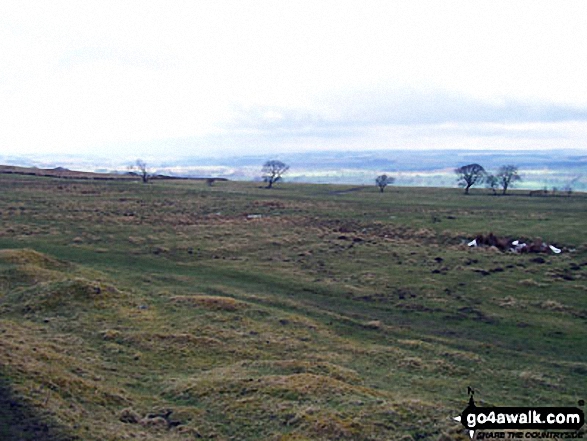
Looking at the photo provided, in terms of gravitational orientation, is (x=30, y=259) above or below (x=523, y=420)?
above

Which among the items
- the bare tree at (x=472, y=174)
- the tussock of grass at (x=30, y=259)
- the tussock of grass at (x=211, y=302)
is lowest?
the tussock of grass at (x=211, y=302)

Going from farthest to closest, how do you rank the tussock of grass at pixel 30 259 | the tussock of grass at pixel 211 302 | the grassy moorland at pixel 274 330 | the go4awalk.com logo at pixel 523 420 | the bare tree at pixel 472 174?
the bare tree at pixel 472 174 < the tussock of grass at pixel 30 259 < the tussock of grass at pixel 211 302 < the grassy moorland at pixel 274 330 < the go4awalk.com logo at pixel 523 420

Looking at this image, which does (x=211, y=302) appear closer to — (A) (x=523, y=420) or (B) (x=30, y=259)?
(B) (x=30, y=259)

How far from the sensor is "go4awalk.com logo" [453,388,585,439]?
1516cm

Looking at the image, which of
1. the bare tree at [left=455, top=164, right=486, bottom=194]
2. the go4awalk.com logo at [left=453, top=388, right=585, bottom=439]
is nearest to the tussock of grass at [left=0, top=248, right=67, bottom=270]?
the go4awalk.com logo at [left=453, top=388, right=585, bottom=439]

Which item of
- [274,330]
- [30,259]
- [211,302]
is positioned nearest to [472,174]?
[211,302]

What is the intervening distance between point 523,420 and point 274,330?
12525 millimetres

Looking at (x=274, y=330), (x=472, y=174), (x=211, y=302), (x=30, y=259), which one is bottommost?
(x=274, y=330)

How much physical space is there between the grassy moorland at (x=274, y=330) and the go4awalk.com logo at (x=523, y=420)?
0.66 metres

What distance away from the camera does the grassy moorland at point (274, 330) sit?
15891 millimetres

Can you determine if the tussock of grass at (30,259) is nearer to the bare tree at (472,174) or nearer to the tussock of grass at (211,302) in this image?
the tussock of grass at (211,302)

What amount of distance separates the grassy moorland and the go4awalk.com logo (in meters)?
0.66

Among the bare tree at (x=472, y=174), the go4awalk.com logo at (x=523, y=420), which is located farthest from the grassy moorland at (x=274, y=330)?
the bare tree at (x=472, y=174)

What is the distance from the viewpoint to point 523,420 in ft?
→ 52.8
